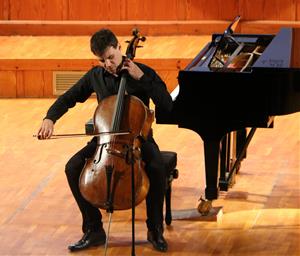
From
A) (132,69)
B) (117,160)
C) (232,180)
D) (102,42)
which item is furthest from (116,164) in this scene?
(232,180)

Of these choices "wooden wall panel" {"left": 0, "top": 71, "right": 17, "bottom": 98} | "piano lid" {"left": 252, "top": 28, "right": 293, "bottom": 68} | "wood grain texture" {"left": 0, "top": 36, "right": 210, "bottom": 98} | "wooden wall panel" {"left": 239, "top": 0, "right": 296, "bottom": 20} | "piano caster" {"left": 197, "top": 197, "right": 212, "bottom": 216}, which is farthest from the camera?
"wooden wall panel" {"left": 239, "top": 0, "right": 296, "bottom": 20}

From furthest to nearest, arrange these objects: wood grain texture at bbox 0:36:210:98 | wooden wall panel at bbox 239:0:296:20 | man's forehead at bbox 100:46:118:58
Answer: wooden wall panel at bbox 239:0:296:20 → wood grain texture at bbox 0:36:210:98 → man's forehead at bbox 100:46:118:58

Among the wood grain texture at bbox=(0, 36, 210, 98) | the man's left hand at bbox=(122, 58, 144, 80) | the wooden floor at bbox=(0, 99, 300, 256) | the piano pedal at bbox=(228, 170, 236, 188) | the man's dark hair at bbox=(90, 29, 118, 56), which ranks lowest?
the wooden floor at bbox=(0, 99, 300, 256)

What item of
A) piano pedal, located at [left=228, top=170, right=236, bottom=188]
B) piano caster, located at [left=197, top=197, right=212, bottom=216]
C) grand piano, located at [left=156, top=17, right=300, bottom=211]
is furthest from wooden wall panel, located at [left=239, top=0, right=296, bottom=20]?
piano caster, located at [left=197, top=197, right=212, bottom=216]

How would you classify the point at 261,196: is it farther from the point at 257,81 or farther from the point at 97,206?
the point at 97,206

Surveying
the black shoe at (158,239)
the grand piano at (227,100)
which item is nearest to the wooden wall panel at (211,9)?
the grand piano at (227,100)

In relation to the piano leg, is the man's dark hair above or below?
above

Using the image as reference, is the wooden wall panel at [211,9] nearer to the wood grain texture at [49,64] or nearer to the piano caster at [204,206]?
the wood grain texture at [49,64]

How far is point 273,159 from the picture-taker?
592 cm

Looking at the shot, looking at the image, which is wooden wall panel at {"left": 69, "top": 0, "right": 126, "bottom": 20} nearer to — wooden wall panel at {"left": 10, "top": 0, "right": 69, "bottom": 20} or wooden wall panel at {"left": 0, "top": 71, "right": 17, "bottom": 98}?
wooden wall panel at {"left": 10, "top": 0, "right": 69, "bottom": 20}

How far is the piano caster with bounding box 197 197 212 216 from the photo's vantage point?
4772 millimetres

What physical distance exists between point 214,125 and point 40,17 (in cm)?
420

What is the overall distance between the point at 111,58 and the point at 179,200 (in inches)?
48.4

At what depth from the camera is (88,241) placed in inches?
171
